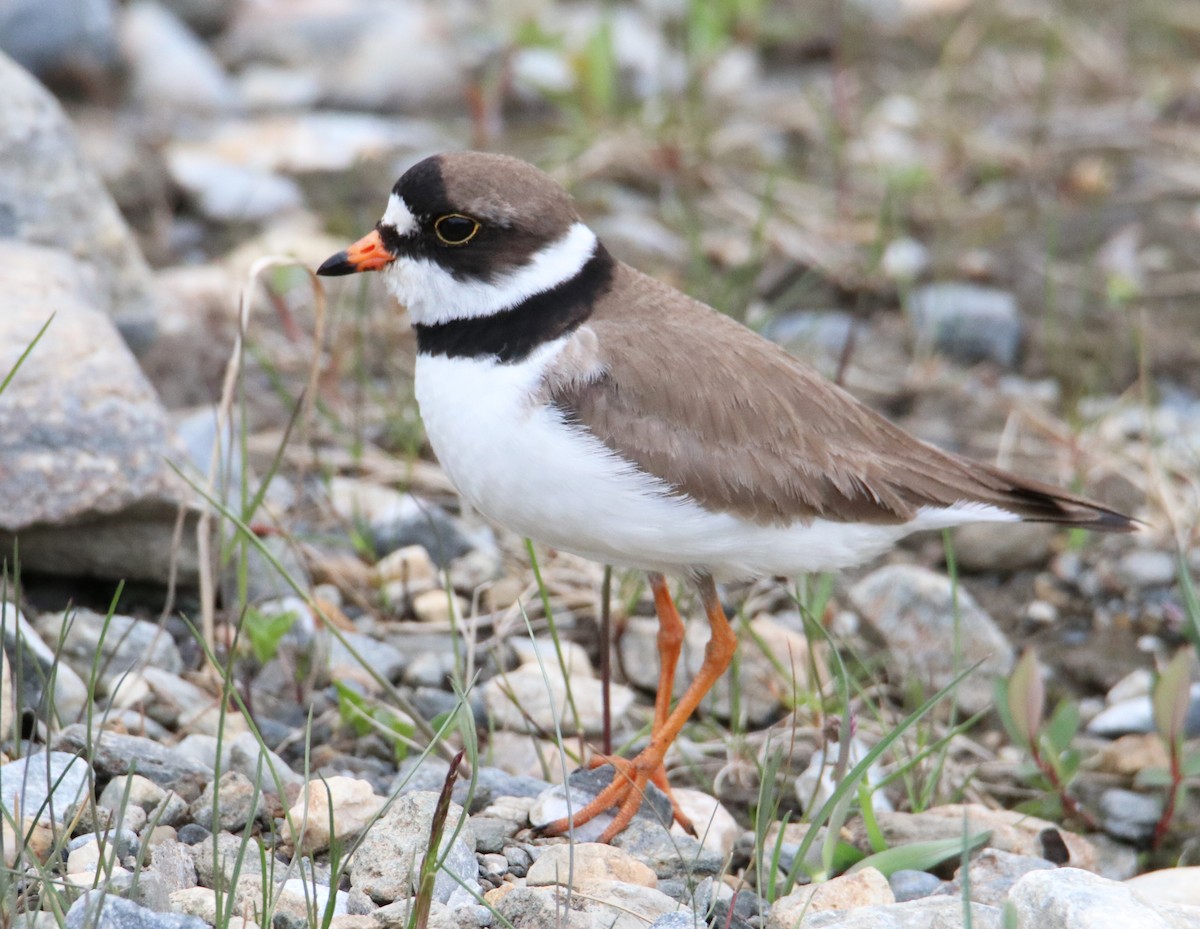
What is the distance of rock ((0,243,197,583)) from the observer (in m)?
3.80

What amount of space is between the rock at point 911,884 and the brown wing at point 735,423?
0.80 m

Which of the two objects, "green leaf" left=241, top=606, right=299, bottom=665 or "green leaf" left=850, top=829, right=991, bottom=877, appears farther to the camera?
"green leaf" left=241, top=606, right=299, bottom=665

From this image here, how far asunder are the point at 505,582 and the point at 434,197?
152cm

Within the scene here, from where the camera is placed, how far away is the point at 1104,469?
5.45 metres

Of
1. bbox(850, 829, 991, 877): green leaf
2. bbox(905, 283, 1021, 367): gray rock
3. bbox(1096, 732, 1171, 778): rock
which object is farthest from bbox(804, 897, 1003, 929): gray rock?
bbox(905, 283, 1021, 367): gray rock

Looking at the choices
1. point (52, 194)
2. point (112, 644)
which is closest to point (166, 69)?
point (52, 194)

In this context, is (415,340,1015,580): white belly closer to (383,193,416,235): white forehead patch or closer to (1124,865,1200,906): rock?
(383,193,416,235): white forehead patch

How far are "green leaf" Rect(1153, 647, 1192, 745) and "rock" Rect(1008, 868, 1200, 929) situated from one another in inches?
36.3

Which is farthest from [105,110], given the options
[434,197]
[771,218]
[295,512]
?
[434,197]

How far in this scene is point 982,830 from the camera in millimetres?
3684

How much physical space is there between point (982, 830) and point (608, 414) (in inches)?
52.6

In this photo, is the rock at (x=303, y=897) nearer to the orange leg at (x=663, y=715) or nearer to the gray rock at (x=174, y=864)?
the gray rock at (x=174, y=864)

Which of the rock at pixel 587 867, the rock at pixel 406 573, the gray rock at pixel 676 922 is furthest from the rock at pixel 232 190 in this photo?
the gray rock at pixel 676 922

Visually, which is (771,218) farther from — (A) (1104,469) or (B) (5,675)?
(B) (5,675)
